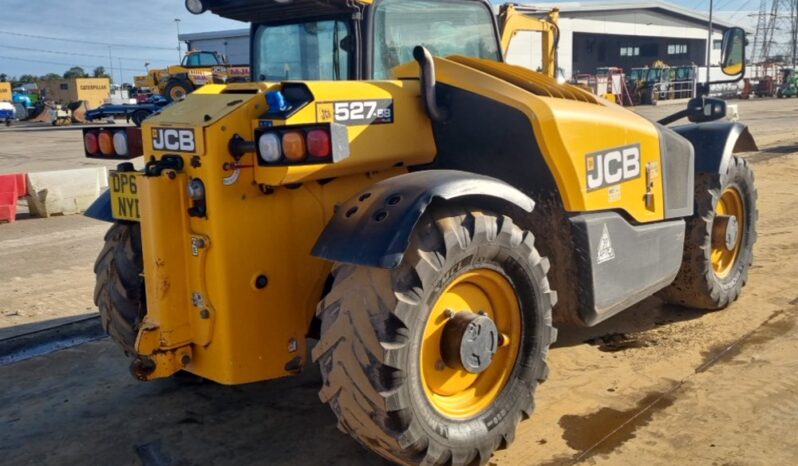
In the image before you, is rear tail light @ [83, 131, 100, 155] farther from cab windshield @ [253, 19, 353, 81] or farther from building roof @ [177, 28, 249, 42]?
building roof @ [177, 28, 249, 42]

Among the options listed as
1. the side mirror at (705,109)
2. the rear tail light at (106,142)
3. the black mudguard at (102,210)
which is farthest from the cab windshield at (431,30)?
the side mirror at (705,109)

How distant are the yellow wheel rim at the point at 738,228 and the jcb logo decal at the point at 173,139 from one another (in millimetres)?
3984

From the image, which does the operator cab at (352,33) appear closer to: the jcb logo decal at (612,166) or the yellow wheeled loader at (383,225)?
the yellow wheeled loader at (383,225)

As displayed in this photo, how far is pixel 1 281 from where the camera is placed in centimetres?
695

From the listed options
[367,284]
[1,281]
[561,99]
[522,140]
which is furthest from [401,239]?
[1,281]

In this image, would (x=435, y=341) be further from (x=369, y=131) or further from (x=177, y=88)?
(x=177, y=88)

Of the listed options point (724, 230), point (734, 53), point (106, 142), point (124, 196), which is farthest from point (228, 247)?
point (734, 53)

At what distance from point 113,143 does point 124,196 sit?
291mm

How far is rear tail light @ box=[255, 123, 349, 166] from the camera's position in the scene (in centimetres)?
299

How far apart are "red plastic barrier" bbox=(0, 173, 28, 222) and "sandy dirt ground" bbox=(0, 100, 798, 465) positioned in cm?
481

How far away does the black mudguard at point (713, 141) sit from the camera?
5.39m

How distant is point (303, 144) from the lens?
304 centimetres

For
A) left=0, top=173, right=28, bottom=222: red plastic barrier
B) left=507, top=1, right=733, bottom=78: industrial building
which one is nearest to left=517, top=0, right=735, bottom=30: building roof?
left=507, top=1, right=733, bottom=78: industrial building

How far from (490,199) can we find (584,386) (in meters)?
1.42
